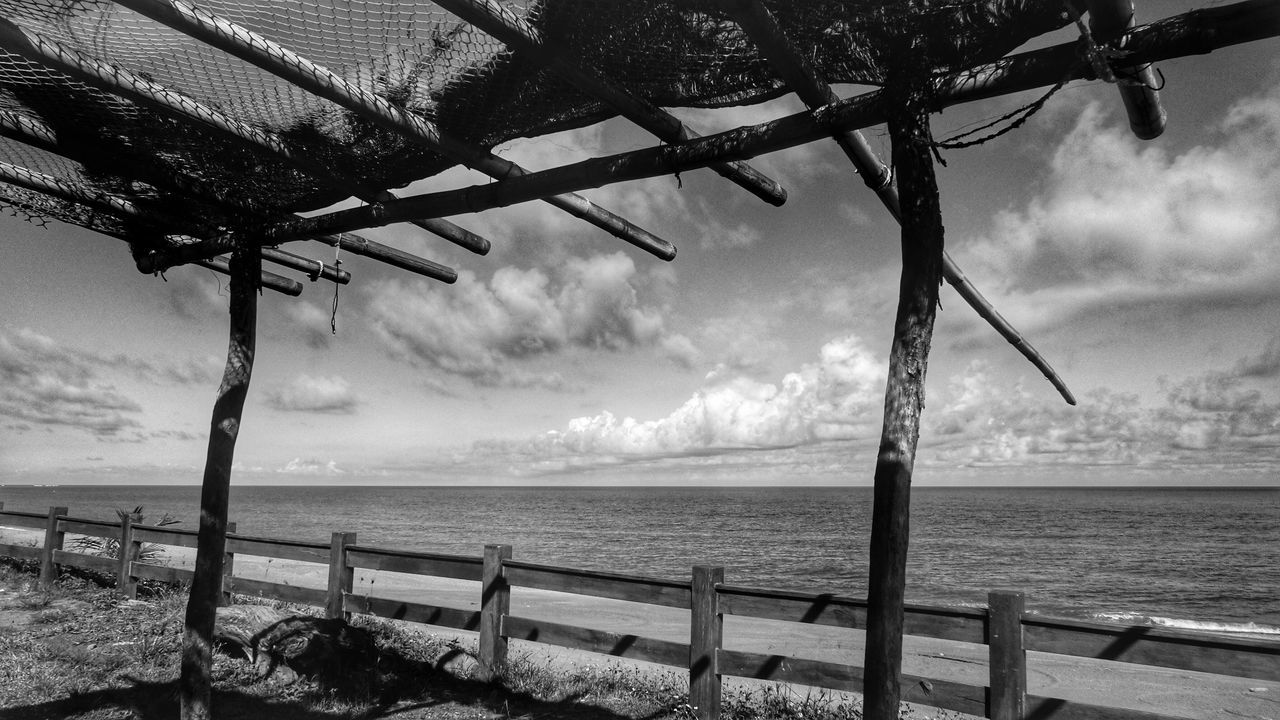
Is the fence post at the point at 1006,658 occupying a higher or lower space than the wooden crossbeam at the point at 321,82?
lower

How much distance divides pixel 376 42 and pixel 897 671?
10.7 ft

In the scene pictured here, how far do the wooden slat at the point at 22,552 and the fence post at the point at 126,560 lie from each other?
2.22 metres

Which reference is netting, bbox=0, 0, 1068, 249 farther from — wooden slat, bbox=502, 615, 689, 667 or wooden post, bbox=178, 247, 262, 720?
wooden slat, bbox=502, 615, 689, 667

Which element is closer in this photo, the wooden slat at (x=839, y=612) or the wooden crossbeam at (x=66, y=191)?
the wooden crossbeam at (x=66, y=191)

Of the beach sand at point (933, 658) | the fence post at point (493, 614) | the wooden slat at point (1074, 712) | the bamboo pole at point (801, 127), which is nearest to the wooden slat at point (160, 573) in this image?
the beach sand at point (933, 658)

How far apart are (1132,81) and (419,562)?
22.8 feet

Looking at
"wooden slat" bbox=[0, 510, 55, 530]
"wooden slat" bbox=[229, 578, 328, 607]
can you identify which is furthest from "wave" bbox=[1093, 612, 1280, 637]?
"wooden slat" bbox=[0, 510, 55, 530]

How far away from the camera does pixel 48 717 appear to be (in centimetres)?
524

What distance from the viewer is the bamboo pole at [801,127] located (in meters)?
2.25

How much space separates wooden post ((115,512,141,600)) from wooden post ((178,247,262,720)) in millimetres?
5949

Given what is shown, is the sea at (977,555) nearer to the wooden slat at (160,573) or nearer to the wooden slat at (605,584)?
the wooden slat at (160,573)

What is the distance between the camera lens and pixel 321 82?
315cm

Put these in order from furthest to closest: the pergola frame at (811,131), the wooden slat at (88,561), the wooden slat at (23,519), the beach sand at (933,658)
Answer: the wooden slat at (23,519) → the beach sand at (933,658) → the wooden slat at (88,561) → the pergola frame at (811,131)

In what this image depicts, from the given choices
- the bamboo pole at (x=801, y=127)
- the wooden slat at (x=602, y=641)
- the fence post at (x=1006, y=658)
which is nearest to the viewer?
the bamboo pole at (x=801, y=127)
